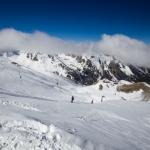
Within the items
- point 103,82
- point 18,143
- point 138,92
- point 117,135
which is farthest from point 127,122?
point 103,82

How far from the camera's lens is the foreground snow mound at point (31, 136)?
51.3 ft

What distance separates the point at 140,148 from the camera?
2098 cm

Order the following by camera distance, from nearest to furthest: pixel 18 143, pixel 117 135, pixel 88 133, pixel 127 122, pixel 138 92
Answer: pixel 18 143
pixel 88 133
pixel 117 135
pixel 127 122
pixel 138 92

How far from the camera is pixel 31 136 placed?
1661 centimetres

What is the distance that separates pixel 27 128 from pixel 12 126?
1037 millimetres

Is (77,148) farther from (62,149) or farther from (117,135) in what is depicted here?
(117,135)

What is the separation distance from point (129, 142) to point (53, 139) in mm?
7787

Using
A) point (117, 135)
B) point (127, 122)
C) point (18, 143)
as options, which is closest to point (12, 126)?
point (18, 143)

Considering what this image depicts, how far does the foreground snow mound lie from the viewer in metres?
15.6

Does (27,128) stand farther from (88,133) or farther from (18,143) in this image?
(88,133)

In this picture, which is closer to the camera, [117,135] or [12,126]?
[12,126]

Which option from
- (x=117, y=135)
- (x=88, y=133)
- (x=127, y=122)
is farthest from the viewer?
(x=127, y=122)

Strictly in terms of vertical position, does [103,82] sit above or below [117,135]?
above

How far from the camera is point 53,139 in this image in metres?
17.1
